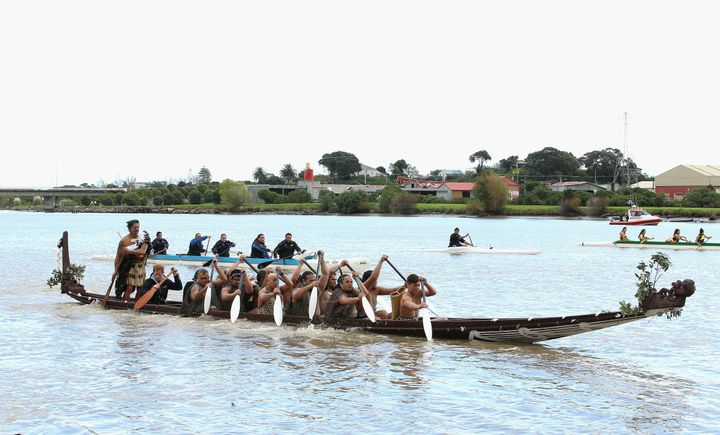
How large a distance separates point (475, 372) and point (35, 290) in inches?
742

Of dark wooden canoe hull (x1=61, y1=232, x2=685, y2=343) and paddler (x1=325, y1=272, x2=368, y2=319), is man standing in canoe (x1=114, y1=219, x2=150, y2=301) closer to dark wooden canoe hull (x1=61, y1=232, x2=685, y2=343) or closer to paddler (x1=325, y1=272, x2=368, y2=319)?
dark wooden canoe hull (x1=61, y1=232, x2=685, y2=343)

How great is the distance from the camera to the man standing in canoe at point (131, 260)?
19438 millimetres

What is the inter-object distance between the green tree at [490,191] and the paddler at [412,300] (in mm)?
113344

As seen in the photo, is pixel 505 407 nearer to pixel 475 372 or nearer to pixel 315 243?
pixel 475 372

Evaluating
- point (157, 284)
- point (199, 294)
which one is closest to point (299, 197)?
point (157, 284)

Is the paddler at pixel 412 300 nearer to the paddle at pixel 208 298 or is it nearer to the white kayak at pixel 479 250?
the paddle at pixel 208 298

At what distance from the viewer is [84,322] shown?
20.5m

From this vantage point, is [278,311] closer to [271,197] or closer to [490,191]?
[490,191]

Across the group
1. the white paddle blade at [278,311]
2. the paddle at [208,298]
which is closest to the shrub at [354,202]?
the paddle at [208,298]

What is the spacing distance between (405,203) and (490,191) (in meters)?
19.5

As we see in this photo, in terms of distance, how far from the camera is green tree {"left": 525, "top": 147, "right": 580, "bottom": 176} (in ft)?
608

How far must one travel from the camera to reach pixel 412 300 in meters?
17.1

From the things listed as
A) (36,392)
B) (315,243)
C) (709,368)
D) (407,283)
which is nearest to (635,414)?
(709,368)

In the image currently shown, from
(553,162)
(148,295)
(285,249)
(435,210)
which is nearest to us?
(148,295)
